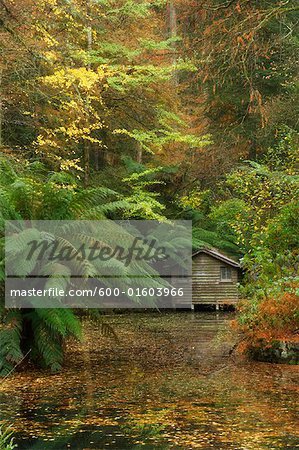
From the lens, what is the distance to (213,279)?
26.4 m

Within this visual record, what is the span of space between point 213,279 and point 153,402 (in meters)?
19.4

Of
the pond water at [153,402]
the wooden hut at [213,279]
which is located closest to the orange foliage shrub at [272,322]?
the pond water at [153,402]

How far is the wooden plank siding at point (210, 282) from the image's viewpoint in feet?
86.2

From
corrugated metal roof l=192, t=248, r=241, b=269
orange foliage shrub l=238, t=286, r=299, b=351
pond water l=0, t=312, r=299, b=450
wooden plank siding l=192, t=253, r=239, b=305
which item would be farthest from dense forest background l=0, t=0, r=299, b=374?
wooden plank siding l=192, t=253, r=239, b=305

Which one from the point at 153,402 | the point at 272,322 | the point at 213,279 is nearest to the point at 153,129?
the point at 213,279

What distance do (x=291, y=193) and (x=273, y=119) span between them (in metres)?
6.48

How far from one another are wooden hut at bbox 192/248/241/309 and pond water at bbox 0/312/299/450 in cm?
1469

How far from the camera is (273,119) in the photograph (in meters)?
19.9

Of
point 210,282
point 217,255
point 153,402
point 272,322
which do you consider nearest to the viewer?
point 153,402

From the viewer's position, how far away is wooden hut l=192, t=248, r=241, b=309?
26.3m

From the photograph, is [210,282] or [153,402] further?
[210,282]

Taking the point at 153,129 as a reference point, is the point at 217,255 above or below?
below

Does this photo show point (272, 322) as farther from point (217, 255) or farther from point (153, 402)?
point (217, 255)

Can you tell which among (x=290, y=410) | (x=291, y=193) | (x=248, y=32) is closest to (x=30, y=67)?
(x=291, y=193)
